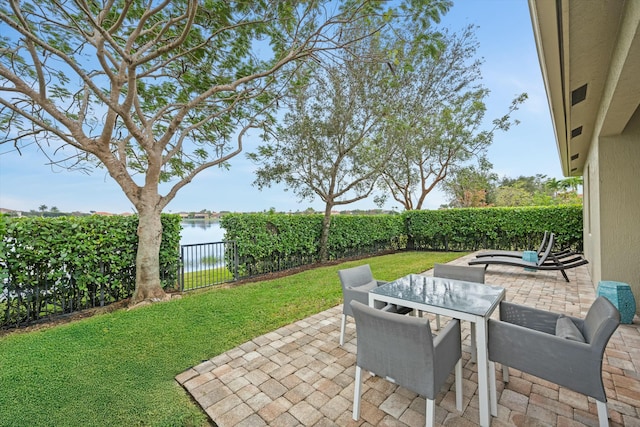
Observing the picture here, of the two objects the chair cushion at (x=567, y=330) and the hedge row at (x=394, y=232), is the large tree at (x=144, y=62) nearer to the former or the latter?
the hedge row at (x=394, y=232)

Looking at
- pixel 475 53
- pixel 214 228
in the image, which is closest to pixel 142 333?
pixel 214 228

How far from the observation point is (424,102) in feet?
35.5

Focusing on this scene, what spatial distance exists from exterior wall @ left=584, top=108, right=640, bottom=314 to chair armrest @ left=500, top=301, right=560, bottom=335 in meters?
3.32

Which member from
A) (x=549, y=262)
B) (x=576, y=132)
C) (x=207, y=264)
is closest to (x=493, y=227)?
(x=549, y=262)

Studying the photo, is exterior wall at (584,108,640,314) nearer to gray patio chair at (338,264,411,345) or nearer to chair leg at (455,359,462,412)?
gray patio chair at (338,264,411,345)

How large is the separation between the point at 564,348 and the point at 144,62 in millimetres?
6221

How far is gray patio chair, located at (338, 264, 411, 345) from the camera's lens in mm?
2980

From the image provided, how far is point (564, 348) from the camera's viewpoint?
1.77 metres

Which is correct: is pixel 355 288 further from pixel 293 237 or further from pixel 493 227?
pixel 493 227

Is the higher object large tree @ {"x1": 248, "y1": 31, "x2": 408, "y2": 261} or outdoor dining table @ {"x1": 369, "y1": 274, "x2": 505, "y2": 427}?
large tree @ {"x1": 248, "y1": 31, "x2": 408, "y2": 261}

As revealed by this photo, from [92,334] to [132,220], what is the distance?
244 cm

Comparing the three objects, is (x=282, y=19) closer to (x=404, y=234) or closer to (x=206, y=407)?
(x=206, y=407)

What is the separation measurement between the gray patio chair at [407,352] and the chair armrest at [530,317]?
0.84m

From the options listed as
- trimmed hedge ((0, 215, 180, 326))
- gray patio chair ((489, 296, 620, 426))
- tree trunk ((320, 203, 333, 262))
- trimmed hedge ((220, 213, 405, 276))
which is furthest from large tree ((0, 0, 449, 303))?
gray patio chair ((489, 296, 620, 426))
